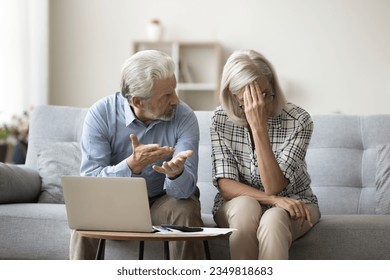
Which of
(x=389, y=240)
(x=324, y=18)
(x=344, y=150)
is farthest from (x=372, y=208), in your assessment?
(x=324, y=18)

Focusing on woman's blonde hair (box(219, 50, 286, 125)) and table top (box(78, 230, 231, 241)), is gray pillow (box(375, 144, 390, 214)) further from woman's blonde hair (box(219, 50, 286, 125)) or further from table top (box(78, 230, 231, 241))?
table top (box(78, 230, 231, 241))

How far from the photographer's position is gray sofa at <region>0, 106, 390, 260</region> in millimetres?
2760

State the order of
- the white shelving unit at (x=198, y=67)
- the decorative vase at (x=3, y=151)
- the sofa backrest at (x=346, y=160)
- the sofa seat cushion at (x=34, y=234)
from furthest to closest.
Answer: the white shelving unit at (x=198, y=67) < the decorative vase at (x=3, y=151) < the sofa backrest at (x=346, y=160) < the sofa seat cushion at (x=34, y=234)

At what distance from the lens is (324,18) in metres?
6.43

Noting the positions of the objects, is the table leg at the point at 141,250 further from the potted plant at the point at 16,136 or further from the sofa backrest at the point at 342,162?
the potted plant at the point at 16,136

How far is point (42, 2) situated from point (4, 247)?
12.2ft

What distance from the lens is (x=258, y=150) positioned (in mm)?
2643

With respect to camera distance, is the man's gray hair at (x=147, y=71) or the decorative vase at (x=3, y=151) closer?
the man's gray hair at (x=147, y=71)

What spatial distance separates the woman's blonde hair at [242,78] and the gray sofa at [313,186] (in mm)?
469

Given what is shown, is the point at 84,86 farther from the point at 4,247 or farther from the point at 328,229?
the point at 328,229

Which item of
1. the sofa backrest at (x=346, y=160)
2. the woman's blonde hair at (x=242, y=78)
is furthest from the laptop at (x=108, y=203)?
the sofa backrest at (x=346, y=160)

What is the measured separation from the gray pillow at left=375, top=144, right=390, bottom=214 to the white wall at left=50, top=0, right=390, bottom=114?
3.16 m

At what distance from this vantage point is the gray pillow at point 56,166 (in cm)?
345

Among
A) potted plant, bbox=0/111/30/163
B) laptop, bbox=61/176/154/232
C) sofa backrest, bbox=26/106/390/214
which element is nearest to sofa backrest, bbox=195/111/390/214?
sofa backrest, bbox=26/106/390/214
